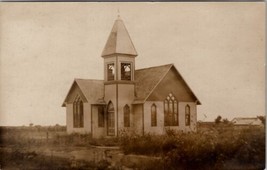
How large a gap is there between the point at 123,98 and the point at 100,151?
22.8 inches

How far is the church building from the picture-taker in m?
4.55

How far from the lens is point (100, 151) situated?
456cm

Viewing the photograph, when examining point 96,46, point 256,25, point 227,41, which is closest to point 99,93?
point 96,46

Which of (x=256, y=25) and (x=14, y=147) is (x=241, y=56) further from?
(x=14, y=147)

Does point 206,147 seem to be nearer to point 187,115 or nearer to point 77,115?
point 187,115

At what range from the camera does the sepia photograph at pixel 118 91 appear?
4531 mm

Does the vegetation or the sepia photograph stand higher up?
the sepia photograph

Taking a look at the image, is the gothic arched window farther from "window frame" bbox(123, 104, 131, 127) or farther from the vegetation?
"window frame" bbox(123, 104, 131, 127)

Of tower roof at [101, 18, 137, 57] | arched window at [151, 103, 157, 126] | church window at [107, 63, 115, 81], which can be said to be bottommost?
arched window at [151, 103, 157, 126]

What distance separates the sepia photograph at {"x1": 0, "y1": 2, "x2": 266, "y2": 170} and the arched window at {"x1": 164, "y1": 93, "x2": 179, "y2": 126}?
1 centimetres

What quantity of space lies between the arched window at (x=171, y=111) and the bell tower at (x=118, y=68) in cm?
37

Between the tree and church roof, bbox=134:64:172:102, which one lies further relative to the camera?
the tree

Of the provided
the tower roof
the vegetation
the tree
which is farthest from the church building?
the tree

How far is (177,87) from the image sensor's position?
466 centimetres
